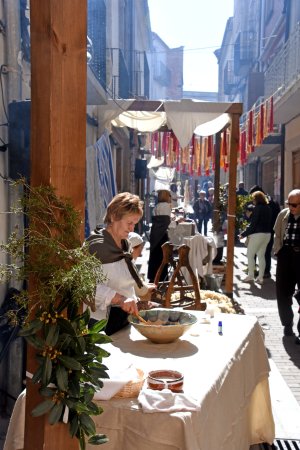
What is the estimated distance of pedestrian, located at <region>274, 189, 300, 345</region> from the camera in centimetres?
591

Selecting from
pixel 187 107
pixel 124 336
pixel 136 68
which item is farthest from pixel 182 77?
pixel 124 336

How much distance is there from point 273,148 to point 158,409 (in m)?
19.6

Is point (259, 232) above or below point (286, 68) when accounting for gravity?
below

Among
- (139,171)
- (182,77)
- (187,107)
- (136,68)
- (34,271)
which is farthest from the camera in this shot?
(182,77)

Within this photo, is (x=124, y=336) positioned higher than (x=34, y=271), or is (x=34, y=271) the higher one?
(x=34, y=271)

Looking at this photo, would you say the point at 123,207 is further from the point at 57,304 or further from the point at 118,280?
the point at 57,304

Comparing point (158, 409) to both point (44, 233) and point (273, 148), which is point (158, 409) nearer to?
point (44, 233)

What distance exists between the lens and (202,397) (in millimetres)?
2049

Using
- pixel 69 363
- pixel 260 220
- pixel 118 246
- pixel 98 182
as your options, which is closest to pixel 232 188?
pixel 98 182

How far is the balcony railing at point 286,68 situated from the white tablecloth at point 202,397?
10.0 metres

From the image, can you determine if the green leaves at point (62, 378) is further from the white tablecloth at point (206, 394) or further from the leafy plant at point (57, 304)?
the white tablecloth at point (206, 394)

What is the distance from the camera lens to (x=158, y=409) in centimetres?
192

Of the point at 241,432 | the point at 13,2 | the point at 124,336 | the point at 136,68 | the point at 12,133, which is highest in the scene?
the point at 136,68

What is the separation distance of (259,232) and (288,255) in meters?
3.42
